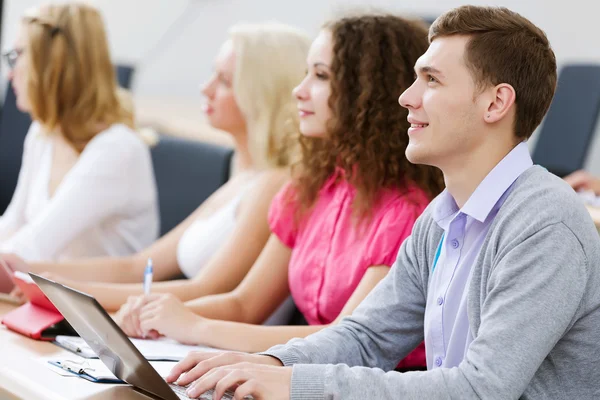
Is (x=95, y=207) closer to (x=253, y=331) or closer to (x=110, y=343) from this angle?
(x=253, y=331)

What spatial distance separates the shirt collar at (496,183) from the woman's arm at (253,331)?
1.44 ft

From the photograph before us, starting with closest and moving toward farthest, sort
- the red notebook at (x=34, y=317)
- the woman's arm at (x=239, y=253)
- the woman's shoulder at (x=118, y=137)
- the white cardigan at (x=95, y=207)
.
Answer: the red notebook at (x=34, y=317) < the woman's arm at (x=239, y=253) < the white cardigan at (x=95, y=207) < the woman's shoulder at (x=118, y=137)

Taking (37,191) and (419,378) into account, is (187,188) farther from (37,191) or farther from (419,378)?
(419,378)

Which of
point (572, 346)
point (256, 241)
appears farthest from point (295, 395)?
point (256, 241)

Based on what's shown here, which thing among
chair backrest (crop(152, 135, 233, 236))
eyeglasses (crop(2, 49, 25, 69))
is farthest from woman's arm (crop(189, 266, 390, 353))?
eyeglasses (crop(2, 49, 25, 69))

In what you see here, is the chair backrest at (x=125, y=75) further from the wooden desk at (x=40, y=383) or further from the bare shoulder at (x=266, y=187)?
the wooden desk at (x=40, y=383)

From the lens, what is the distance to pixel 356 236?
1726mm

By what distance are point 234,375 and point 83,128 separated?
162cm

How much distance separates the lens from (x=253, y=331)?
161 centimetres

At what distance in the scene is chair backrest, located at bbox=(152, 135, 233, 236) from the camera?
2.54 metres

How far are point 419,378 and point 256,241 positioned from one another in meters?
1.04

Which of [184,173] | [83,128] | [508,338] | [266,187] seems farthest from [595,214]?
[83,128]

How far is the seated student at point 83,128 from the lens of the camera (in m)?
2.50

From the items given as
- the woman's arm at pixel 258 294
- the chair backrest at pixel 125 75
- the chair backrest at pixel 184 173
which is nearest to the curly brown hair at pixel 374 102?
the woman's arm at pixel 258 294
